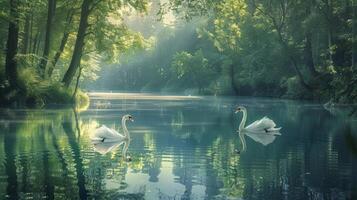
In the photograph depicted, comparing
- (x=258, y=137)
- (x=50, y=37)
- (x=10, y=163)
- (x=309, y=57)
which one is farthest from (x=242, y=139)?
(x=309, y=57)

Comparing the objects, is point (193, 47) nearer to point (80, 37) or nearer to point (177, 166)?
point (80, 37)

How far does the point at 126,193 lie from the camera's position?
13359 mm

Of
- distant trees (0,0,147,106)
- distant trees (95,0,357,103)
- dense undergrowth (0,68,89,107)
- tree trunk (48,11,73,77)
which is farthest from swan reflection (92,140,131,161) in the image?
tree trunk (48,11,73,77)

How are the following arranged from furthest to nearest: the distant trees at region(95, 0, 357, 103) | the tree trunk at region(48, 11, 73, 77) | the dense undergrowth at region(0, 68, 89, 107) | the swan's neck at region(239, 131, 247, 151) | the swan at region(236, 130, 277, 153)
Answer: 1. the distant trees at region(95, 0, 357, 103)
2. the tree trunk at region(48, 11, 73, 77)
3. the dense undergrowth at region(0, 68, 89, 107)
4. the swan at region(236, 130, 277, 153)
5. the swan's neck at region(239, 131, 247, 151)

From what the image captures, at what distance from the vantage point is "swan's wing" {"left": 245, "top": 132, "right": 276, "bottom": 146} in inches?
1031

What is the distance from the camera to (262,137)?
2853cm

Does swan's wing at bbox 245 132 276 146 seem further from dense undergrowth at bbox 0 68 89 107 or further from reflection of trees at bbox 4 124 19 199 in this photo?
dense undergrowth at bbox 0 68 89 107

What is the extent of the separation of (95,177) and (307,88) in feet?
202

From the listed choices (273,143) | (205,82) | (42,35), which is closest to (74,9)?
(42,35)

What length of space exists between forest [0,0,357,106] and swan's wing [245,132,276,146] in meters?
3.81

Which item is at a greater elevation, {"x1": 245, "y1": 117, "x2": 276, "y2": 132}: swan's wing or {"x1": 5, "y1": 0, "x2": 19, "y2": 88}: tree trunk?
{"x1": 5, "y1": 0, "x2": 19, "y2": 88}: tree trunk

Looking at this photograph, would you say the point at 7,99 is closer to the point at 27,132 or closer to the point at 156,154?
the point at 27,132

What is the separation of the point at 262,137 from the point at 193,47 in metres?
110

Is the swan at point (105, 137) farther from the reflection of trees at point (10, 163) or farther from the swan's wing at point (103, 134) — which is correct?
the reflection of trees at point (10, 163)
